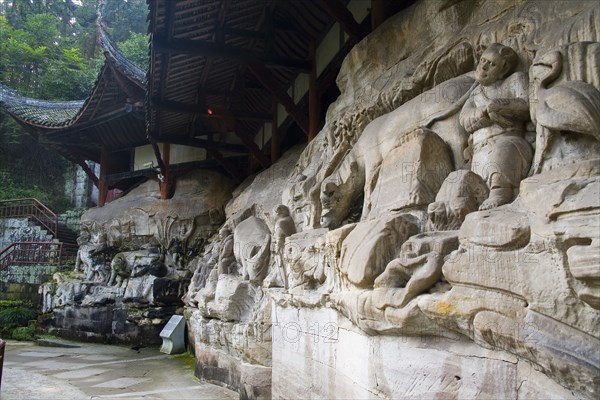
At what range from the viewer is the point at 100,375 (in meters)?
8.12

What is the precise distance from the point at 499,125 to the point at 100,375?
7.61 m

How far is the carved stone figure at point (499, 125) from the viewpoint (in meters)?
2.84

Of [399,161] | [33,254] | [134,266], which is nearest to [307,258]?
[399,161]

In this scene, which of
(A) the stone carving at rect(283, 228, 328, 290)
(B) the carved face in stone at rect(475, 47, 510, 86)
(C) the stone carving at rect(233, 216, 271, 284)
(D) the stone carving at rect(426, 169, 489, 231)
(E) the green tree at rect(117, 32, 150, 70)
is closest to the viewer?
(D) the stone carving at rect(426, 169, 489, 231)

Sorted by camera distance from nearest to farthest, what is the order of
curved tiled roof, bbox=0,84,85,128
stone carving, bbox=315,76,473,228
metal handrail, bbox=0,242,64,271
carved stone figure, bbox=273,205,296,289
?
stone carving, bbox=315,76,473,228 < carved stone figure, bbox=273,205,296,289 < curved tiled roof, bbox=0,84,85,128 < metal handrail, bbox=0,242,64,271

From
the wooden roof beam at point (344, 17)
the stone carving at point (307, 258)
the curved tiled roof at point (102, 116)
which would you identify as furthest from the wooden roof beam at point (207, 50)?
the curved tiled roof at point (102, 116)

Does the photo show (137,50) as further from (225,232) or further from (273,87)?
(273,87)

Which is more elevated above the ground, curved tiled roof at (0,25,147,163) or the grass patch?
curved tiled roof at (0,25,147,163)

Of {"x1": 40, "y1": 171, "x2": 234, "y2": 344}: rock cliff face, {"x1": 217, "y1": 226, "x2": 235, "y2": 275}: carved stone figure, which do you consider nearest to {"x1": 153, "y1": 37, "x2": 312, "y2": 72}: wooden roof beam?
{"x1": 217, "y1": 226, "x2": 235, "y2": 275}: carved stone figure

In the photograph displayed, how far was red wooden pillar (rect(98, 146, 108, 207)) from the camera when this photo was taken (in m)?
14.2

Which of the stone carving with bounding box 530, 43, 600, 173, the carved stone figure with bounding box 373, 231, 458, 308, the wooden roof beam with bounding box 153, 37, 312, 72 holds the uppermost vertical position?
the wooden roof beam with bounding box 153, 37, 312, 72

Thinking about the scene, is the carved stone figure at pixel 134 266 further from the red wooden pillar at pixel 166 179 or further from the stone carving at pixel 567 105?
the stone carving at pixel 567 105

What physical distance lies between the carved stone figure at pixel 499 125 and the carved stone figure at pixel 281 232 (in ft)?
9.60

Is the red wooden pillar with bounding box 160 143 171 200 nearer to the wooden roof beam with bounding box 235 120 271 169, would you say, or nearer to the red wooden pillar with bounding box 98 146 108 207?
the red wooden pillar with bounding box 98 146 108 207
